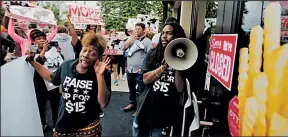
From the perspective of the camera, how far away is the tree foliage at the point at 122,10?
1702 millimetres

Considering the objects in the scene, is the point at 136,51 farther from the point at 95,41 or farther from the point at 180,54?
the point at 95,41

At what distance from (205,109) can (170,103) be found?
381 millimetres

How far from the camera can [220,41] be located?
1594 millimetres

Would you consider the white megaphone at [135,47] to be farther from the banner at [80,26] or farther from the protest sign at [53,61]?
the protest sign at [53,61]

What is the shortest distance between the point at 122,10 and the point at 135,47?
38cm

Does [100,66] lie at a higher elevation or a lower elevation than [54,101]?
higher

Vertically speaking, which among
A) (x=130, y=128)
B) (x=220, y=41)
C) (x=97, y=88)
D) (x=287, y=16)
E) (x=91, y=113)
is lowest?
(x=130, y=128)

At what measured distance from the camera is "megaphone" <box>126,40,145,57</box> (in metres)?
2.11

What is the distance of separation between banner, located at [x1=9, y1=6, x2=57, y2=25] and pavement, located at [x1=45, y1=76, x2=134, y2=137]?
765 millimetres

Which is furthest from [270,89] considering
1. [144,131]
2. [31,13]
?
[31,13]

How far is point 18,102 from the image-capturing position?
118 centimetres

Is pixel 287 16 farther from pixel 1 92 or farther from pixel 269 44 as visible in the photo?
pixel 1 92

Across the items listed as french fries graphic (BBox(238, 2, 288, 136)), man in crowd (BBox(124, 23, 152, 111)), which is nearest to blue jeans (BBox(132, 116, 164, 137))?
man in crowd (BBox(124, 23, 152, 111))

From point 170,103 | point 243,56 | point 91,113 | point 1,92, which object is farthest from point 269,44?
point 1,92
